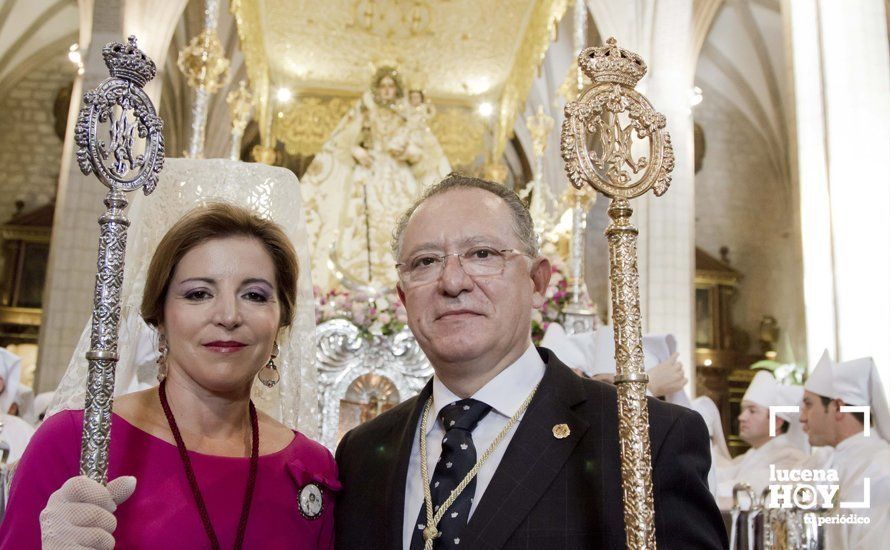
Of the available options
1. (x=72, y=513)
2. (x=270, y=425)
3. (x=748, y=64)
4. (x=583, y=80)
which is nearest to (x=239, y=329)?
(x=270, y=425)

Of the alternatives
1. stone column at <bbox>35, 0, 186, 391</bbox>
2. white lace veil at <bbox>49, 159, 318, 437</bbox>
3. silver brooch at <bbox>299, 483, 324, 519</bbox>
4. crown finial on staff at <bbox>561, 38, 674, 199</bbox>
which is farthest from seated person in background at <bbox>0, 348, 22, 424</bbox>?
crown finial on staff at <bbox>561, 38, 674, 199</bbox>

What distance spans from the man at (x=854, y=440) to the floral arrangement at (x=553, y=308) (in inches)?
64.2

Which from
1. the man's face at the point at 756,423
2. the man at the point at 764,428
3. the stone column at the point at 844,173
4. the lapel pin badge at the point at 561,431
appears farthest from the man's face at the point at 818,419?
the lapel pin badge at the point at 561,431

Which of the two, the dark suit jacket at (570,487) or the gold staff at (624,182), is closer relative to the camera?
the gold staff at (624,182)

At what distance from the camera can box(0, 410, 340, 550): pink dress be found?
5.77 feet

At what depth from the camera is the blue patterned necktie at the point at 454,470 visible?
1.81m

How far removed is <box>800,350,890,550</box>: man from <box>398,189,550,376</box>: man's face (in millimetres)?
3182

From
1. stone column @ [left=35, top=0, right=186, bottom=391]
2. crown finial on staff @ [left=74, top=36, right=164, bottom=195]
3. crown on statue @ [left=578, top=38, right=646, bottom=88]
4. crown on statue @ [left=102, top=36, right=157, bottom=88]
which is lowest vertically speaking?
crown finial on staff @ [left=74, top=36, right=164, bottom=195]

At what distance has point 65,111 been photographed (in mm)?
18234

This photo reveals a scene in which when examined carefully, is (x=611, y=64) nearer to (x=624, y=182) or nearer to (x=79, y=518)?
(x=624, y=182)

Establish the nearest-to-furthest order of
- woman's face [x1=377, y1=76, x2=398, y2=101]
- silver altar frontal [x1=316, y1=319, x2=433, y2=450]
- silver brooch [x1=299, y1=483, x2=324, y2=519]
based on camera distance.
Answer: silver brooch [x1=299, y1=483, x2=324, y2=519], silver altar frontal [x1=316, y1=319, x2=433, y2=450], woman's face [x1=377, y1=76, x2=398, y2=101]

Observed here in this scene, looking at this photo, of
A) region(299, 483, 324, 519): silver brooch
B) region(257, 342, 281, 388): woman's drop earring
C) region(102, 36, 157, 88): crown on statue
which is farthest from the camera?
region(257, 342, 281, 388): woman's drop earring

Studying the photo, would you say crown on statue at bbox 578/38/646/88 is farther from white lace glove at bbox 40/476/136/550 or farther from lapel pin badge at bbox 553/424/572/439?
white lace glove at bbox 40/476/136/550

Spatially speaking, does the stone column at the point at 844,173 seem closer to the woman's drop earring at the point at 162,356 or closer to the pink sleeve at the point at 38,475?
the woman's drop earring at the point at 162,356
